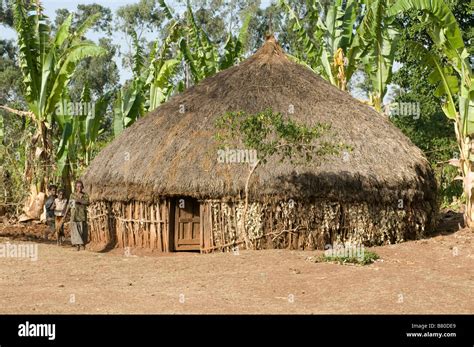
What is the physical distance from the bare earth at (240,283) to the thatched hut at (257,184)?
0.68m

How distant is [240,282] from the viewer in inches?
475

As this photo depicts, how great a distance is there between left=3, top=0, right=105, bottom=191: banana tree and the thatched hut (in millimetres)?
2843

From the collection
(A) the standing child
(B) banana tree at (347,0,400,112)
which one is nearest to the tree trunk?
(B) banana tree at (347,0,400,112)

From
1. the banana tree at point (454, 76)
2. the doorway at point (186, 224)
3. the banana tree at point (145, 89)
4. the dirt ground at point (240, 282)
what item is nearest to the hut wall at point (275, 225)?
the doorway at point (186, 224)

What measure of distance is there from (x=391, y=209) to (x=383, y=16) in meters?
5.31

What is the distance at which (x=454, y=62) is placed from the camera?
16969mm

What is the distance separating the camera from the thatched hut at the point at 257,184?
15.5 meters

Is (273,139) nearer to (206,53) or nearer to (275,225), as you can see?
(275,225)

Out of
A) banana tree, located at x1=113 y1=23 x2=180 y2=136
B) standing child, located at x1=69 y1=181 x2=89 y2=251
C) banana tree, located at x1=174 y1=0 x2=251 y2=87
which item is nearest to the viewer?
standing child, located at x1=69 y1=181 x2=89 y2=251

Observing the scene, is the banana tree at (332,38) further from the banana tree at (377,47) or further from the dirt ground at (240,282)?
the dirt ground at (240,282)

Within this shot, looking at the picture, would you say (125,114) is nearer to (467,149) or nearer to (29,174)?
(29,174)

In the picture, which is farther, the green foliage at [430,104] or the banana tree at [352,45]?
the green foliage at [430,104]

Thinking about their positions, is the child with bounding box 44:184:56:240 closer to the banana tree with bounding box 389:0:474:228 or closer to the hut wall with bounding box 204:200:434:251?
the hut wall with bounding box 204:200:434:251

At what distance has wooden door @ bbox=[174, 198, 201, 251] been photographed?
16250 millimetres
